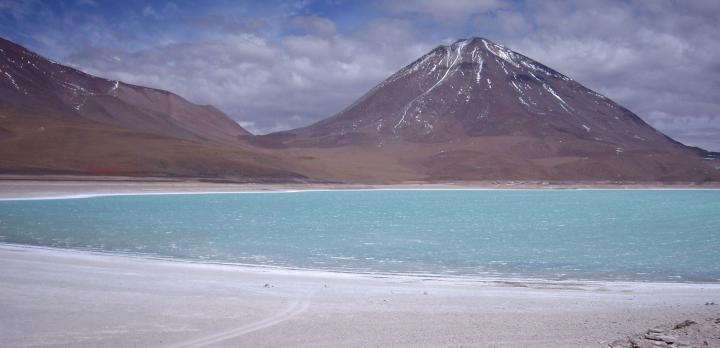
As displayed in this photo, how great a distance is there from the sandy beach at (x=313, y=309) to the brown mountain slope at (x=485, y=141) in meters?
93.2

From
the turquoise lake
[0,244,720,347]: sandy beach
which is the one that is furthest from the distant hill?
[0,244,720,347]: sandy beach

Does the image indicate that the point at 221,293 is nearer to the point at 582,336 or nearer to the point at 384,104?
the point at 582,336

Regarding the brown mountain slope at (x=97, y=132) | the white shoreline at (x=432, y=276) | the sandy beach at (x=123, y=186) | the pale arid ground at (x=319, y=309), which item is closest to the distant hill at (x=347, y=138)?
the brown mountain slope at (x=97, y=132)

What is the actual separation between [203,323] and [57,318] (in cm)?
178

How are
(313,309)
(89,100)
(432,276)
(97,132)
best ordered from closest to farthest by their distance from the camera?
(313,309) < (432,276) < (97,132) < (89,100)

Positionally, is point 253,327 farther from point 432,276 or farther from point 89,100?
point 89,100

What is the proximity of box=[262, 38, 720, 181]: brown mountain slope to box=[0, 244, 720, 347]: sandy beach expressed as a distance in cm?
9318

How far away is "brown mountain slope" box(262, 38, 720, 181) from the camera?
123 m

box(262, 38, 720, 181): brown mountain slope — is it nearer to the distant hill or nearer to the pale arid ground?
the distant hill

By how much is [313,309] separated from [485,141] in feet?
492

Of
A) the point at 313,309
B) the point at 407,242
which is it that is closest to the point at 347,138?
the point at 407,242

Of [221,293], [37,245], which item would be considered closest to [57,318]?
[221,293]

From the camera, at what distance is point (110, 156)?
85.5m

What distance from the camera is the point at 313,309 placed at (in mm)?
9586
